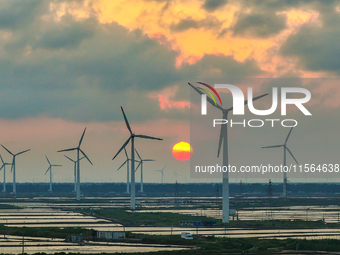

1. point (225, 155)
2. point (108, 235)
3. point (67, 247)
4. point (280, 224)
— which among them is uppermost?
point (225, 155)

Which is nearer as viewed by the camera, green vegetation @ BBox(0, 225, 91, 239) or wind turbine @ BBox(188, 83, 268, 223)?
green vegetation @ BBox(0, 225, 91, 239)

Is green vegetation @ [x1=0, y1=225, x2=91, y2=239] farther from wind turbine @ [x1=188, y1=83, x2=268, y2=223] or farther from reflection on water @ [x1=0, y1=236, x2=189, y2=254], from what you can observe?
wind turbine @ [x1=188, y1=83, x2=268, y2=223]

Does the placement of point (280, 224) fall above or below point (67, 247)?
below

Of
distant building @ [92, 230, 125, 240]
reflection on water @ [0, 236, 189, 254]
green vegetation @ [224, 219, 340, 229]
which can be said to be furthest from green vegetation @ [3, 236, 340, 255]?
green vegetation @ [224, 219, 340, 229]

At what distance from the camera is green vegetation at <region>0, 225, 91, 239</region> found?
11199 centimetres

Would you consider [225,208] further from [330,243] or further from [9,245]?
[9,245]

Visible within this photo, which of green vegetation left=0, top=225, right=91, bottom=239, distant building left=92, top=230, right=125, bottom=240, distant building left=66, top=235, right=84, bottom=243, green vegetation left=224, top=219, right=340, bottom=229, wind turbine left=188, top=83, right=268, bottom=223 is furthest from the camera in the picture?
wind turbine left=188, top=83, right=268, bottom=223

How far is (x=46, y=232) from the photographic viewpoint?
115 meters

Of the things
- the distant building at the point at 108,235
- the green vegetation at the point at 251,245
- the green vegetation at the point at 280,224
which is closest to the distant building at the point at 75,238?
the distant building at the point at 108,235

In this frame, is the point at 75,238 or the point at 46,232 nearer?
the point at 75,238

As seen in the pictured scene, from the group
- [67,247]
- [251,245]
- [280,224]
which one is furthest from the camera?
[280,224]

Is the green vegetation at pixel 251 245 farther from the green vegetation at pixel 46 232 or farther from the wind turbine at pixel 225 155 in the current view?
the wind turbine at pixel 225 155

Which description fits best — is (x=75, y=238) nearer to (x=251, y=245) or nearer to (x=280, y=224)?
(x=251, y=245)

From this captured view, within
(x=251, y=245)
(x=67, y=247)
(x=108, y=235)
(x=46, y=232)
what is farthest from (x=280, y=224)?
(x=67, y=247)
